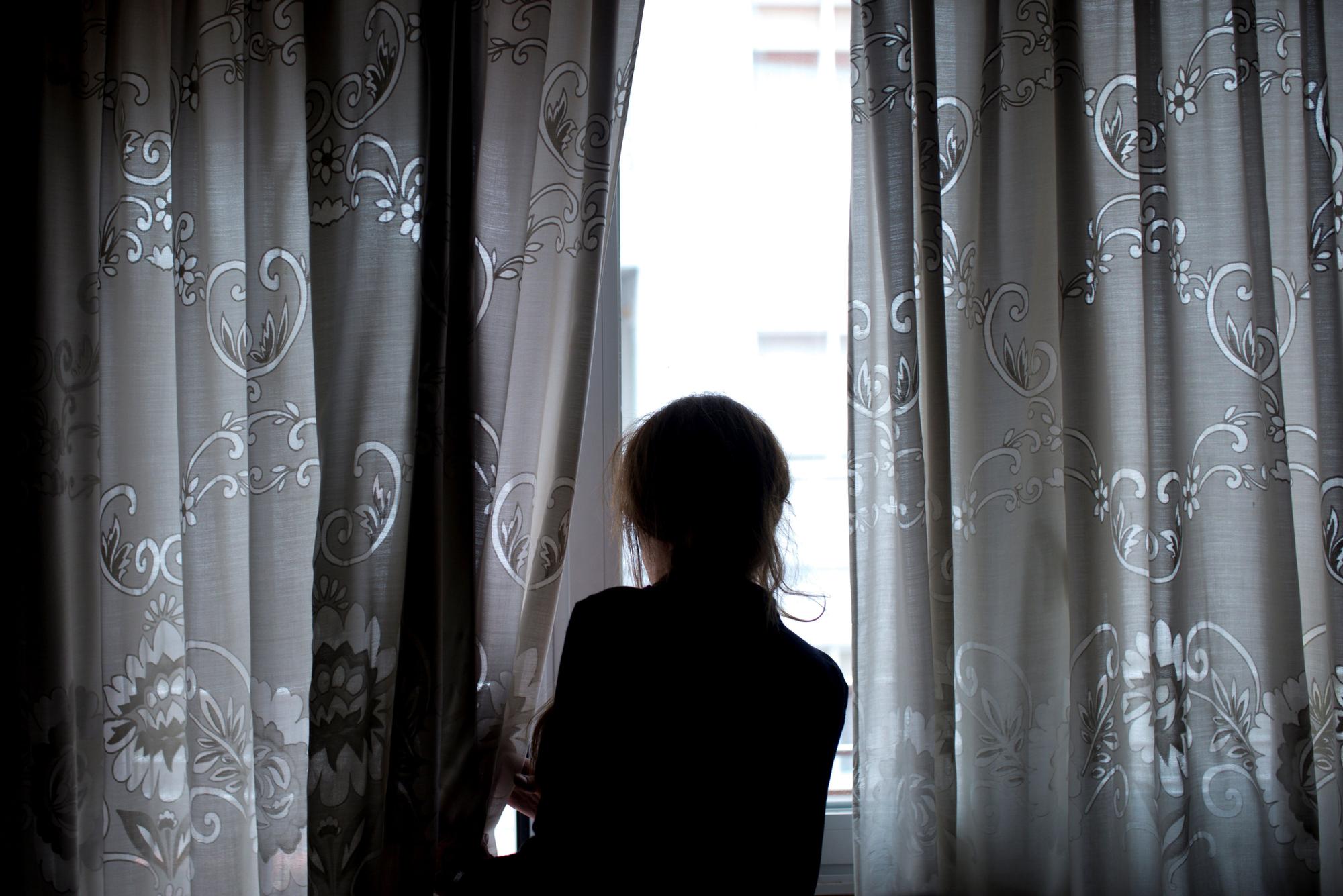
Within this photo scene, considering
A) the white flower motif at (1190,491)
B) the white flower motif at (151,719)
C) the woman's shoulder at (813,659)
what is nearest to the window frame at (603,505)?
the woman's shoulder at (813,659)

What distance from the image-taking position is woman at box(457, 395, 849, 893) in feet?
3.10

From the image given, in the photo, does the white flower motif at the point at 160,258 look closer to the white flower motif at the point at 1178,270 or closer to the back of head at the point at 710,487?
the back of head at the point at 710,487

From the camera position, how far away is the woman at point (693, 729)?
3.10 ft

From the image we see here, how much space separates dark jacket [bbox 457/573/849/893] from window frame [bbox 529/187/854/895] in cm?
37

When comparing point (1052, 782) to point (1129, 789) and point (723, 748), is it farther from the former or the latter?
point (723, 748)

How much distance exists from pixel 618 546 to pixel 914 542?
1.48 ft

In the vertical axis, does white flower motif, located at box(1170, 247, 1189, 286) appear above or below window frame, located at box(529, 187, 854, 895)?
above

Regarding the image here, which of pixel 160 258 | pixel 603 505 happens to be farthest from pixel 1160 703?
pixel 160 258

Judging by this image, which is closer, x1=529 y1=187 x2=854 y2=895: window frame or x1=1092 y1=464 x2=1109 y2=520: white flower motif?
x1=1092 y1=464 x2=1109 y2=520: white flower motif

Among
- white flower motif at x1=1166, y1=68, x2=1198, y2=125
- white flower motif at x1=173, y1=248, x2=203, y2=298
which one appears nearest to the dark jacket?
white flower motif at x1=173, y1=248, x2=203, y2=298

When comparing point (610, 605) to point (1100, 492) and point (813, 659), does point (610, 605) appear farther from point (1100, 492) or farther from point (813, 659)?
point (1100, 492)

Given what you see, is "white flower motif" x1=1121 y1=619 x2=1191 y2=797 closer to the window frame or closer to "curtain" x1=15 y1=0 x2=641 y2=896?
the window frame

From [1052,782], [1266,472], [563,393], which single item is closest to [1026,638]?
[1052,782]

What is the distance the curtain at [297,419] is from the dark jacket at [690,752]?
214 millimetres
